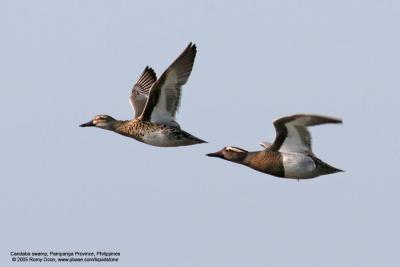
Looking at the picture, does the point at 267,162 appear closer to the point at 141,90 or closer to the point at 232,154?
the point at 232,154

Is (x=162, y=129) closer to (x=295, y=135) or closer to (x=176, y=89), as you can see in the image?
(x=176, y=89)

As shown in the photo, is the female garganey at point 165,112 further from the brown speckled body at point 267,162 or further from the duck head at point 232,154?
the brown speckled body at point 267,162

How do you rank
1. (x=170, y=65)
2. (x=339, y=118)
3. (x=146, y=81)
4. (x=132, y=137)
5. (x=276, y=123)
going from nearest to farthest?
(x=339, y=118) < (x=276, y=123) < (x=170, y=65) < (x=132, y=137) < (x=146, y=81)

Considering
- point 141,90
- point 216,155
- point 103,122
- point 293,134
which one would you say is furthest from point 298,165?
point 141,90

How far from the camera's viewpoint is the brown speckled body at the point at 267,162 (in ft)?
66.3

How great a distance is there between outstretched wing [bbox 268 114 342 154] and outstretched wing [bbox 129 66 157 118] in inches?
179

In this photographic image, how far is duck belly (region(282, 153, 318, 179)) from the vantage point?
20.0 metres

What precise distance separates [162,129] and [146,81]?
414 centimetres

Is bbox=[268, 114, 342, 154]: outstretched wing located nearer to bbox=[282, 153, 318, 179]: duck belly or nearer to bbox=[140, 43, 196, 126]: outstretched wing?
bbox=[282, 153, 318, 179]: duck belly

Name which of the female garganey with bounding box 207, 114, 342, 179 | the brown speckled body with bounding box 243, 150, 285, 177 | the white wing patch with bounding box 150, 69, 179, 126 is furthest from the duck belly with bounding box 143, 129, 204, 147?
the female garganey with bounding box 207, 114, 342, 179

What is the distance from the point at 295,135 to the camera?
19828mm

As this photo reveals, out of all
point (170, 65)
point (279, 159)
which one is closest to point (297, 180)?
point (279, 159)

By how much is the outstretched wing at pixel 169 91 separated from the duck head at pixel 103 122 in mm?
1324

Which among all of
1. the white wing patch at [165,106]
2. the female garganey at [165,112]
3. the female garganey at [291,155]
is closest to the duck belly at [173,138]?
the female garganey at [165,112]
